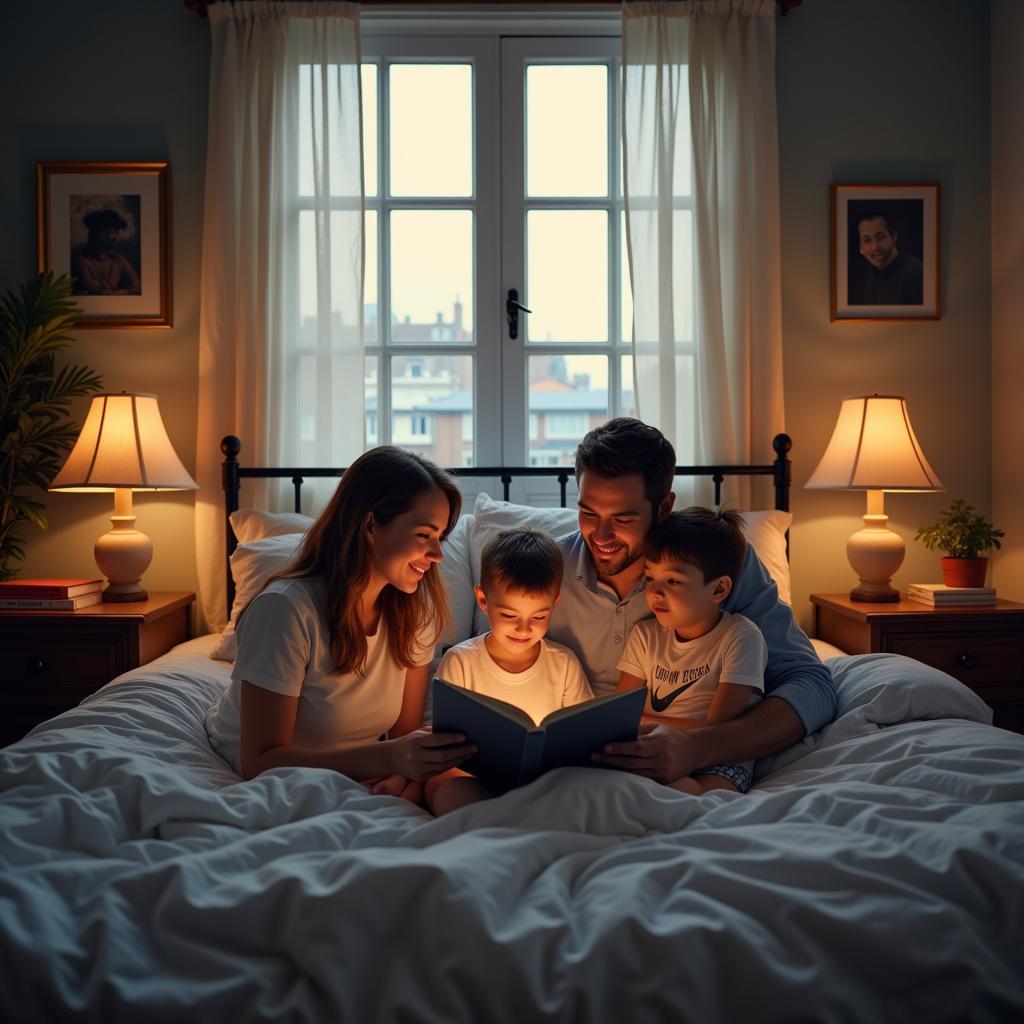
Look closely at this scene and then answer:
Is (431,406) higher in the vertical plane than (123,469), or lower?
higher

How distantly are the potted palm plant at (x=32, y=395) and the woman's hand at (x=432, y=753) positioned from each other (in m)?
1.94

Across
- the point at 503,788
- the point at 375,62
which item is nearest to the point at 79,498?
the point at 375,62

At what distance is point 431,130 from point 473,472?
1.15 meters

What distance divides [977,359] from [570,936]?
2.70 meters

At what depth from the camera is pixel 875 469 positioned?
8.56 ft

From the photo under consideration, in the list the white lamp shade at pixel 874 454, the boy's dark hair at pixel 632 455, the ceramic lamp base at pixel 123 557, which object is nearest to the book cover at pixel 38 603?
the ceramic lamp base at pixel 123 557

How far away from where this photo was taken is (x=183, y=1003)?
2.80 ft

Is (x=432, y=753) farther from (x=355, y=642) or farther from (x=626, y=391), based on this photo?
(x=626, y=391)

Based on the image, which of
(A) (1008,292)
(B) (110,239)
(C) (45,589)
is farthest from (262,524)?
(A) (1008,292)

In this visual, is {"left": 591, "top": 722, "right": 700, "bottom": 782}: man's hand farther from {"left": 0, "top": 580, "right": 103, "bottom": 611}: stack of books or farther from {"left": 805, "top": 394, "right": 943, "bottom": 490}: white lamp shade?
{"left": 0, "top": 580, "right": 103, "bottom": 611}: stack of books

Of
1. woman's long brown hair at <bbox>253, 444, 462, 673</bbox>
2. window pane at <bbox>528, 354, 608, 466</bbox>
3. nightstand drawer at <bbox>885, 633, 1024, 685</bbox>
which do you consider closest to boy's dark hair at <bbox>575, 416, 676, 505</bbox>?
woman's long brown hair at <bbox>253, 444, 462, 673</bbox>

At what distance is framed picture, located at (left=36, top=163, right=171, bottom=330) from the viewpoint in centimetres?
292

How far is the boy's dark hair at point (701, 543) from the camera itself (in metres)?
1.67

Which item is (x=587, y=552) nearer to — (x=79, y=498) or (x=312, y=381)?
(x=312, y=381)
